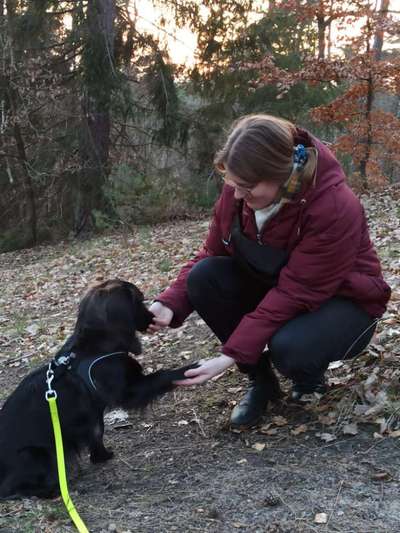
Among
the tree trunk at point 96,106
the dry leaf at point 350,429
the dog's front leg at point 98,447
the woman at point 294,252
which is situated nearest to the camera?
the woman at point 294,252

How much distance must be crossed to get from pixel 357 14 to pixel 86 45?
5732 millimetres

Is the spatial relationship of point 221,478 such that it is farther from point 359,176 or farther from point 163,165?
point 163,165

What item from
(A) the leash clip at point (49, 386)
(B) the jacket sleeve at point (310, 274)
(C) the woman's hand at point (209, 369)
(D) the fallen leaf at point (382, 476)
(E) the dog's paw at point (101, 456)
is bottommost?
(E) the dog's paw at point (101, 456)

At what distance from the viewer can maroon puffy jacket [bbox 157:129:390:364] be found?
2.67 m

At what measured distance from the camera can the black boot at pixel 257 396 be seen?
3160 millimetres

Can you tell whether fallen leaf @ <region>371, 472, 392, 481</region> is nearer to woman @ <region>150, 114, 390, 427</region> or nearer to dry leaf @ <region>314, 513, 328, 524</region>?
dry leaf @ <region>314, 513, 328, 524</region>

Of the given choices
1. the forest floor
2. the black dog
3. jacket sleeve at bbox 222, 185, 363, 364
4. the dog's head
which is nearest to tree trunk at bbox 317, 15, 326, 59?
the forest floor

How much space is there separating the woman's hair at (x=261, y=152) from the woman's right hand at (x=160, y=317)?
102 centimetres

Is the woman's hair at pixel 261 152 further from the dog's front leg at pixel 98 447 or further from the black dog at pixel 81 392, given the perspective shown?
the dog's front leg at pixel 98 447

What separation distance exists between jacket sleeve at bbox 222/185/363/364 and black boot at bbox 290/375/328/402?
474 millimetres

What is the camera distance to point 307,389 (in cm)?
315

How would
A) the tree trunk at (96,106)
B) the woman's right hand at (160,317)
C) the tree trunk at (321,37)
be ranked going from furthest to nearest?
1. the tree trunk at (321,37)
2. the tree trunk at (96,106)
3. the woman's right hand at (160,317)

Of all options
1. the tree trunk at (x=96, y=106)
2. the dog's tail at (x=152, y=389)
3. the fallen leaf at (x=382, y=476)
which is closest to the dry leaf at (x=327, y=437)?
the fallen leaf at (x=382, y=476)

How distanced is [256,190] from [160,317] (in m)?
1.01
